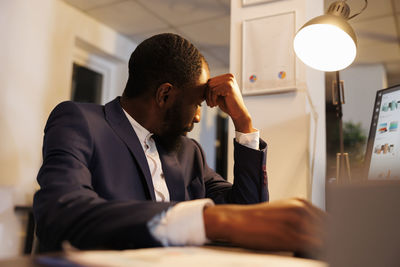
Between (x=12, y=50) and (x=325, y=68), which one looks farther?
(x=12, y=50)

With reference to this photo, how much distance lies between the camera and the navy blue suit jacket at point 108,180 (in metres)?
0.57

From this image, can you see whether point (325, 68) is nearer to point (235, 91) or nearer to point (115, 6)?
point (235, 91)

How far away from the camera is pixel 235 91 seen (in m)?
1.26

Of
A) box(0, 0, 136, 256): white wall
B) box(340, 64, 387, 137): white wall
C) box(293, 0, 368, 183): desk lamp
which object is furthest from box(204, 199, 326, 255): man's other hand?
box(340, 64, 387, 137): white wall

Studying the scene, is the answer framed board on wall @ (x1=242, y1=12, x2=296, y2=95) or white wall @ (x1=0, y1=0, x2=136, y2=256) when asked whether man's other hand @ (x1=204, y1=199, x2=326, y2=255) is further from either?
white wall @ (x1=0, y1=0, x2=136, y2=256)

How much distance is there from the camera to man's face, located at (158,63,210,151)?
Result: 1122 millimetres

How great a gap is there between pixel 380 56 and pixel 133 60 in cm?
376

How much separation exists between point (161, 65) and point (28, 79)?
2035 mm

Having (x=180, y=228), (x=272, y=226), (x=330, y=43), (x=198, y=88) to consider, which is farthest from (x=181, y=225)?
(x=330, y=43)

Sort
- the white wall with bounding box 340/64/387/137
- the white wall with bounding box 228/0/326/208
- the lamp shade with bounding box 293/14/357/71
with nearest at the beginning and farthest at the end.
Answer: the lamp shade with bounding box 293/14/357/71 → the white wall with bounding box 228/0/326/208 → the white wall with bounding box 340/64/387/137

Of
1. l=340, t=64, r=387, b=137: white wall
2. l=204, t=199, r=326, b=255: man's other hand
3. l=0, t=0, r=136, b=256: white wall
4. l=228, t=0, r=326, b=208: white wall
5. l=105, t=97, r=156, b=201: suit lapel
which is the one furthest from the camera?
l=340, t=64, r=387, b=137: white wall

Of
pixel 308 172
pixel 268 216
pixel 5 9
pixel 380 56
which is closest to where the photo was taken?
pixel 268 216

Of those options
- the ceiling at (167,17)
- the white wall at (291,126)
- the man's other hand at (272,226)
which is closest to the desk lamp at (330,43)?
the white wall at (291,126)

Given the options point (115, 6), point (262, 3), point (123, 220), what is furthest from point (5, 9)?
point (123, 220)
